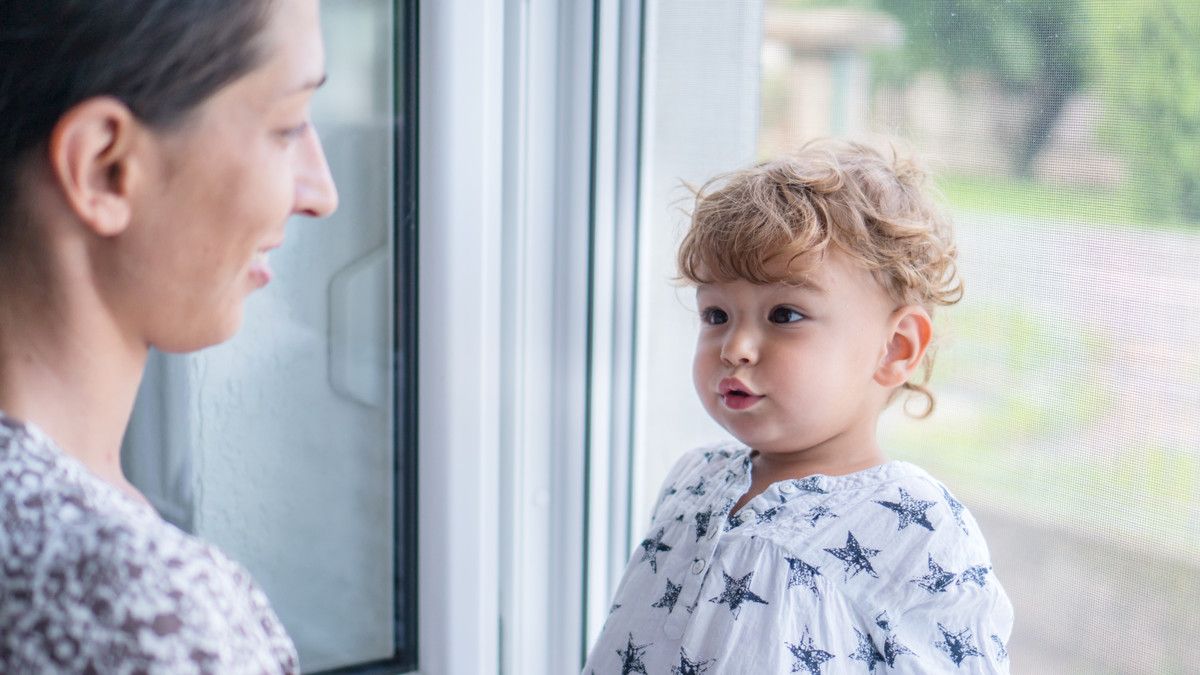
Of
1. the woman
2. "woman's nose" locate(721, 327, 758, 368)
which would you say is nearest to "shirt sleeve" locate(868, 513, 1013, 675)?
"woman's nose" locate(721, 327, 758, 368)

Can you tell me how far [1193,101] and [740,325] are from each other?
1.31 feet

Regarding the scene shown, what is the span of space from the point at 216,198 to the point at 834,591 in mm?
588

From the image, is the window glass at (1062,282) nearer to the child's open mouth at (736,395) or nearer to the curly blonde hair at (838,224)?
the curly blonde hair at (838,224)

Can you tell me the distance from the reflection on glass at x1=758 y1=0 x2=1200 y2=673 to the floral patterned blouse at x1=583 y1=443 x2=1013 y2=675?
0.07m

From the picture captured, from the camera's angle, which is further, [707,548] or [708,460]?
[708,460]

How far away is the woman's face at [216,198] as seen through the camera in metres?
0.67

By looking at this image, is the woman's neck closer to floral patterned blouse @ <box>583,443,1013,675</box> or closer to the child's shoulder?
floral patterned blouse @ <box>583,443,1013,675</box>

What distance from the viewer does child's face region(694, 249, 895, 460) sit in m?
0.97

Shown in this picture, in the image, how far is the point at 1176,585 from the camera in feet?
2.78

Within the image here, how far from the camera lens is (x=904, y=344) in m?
1.02

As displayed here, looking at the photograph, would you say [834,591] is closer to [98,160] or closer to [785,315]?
[785,315]

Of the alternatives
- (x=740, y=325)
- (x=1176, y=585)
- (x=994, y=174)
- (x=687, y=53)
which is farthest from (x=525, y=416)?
(x=1176, y=585)

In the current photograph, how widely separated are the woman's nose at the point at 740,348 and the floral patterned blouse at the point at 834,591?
0.12 m

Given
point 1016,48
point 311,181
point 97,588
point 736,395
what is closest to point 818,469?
point 736,395
